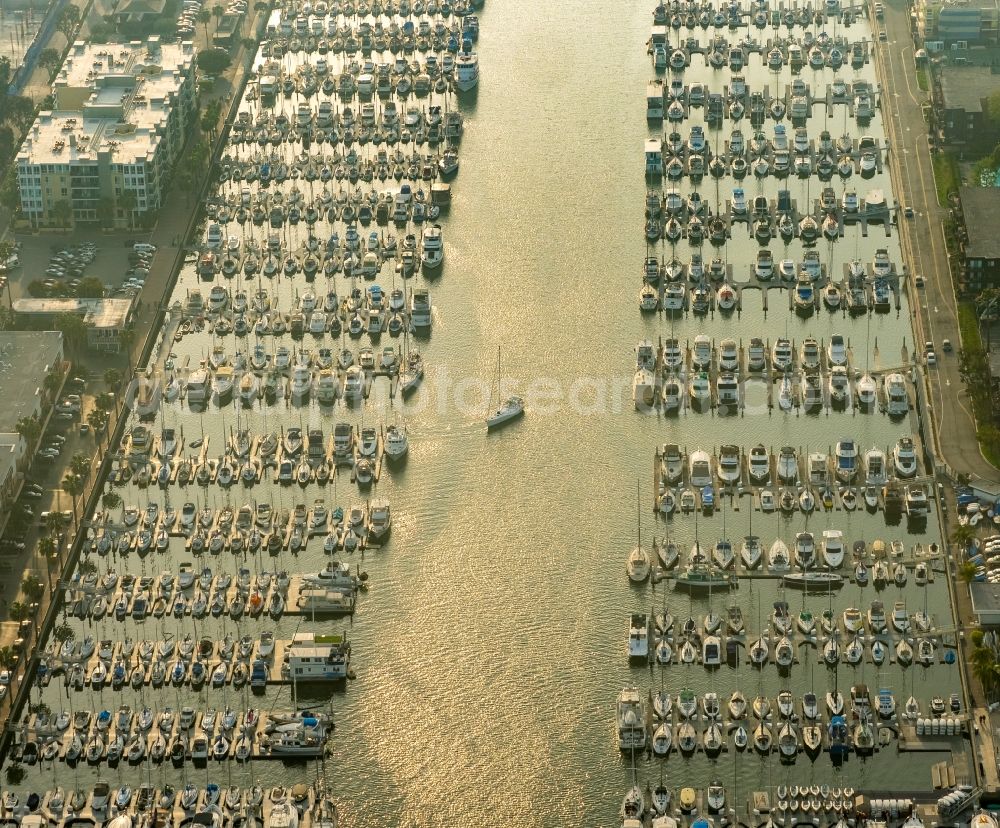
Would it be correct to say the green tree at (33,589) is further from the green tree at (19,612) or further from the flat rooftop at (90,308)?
the flat rooftop at (90,308)

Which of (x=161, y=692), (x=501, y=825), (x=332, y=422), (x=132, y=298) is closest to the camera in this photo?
(x=501, y=825)

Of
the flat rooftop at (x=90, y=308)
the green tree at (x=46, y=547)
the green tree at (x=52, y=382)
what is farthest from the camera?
the flat rooftop at (x=90, y=308)

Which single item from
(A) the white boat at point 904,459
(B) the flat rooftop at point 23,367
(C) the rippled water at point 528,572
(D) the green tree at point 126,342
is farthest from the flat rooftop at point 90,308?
(A) the white boat at point 904,459

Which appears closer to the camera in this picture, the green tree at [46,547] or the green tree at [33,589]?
the green tree at [33,589]

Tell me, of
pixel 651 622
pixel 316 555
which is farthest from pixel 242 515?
pixel 651 622

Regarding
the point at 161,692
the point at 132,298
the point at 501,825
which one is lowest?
the point at 501,825

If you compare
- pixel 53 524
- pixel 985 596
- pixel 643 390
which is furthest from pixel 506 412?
pixel 985 596

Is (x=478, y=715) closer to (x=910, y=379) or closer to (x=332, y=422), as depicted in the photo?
(x=332, y=422)
